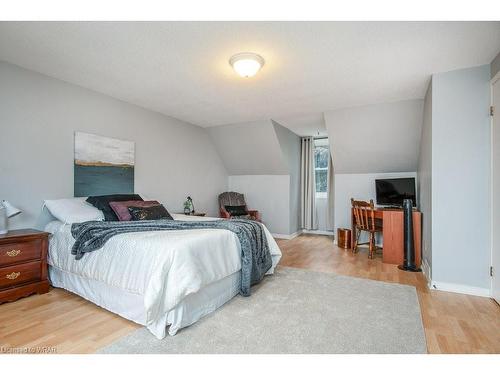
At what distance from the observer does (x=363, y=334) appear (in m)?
1.92

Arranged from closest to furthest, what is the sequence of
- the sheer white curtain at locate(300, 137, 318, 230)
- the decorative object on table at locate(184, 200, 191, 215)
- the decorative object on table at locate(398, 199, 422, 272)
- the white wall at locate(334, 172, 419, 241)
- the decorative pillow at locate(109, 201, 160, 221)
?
the decorative pillow at locate(109, 201, 160, 221) < the decorative object on table at locate(398, 199, 422, 272) < the decorative object on table at locate(184, 200, 191, 215) < the white wall at locate(334, 172, 419, 241) < the sheer white curtain at locate(300, 137, 318, 230)

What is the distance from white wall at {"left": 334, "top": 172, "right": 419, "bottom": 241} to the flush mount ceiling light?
3327 mm

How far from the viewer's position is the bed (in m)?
1.89

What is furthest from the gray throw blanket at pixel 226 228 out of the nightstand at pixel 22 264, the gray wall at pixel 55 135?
the gray wall at pixel 55 135

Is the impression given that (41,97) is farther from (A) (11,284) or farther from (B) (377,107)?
(B) (377,107)

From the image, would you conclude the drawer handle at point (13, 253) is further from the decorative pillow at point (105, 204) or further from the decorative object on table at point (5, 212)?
the decorative pillow at point (105, 204)

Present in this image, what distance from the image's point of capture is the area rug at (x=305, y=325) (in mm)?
1758

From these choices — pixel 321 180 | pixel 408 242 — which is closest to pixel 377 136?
pixel 408 242

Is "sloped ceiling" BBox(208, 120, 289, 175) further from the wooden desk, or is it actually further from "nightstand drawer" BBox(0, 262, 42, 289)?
"nightstand drawer" BBox(0, 262, 42, 289)

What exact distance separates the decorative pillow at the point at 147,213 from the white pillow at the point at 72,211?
0.34 metres

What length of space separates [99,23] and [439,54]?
287cm

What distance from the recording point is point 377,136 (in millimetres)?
4457

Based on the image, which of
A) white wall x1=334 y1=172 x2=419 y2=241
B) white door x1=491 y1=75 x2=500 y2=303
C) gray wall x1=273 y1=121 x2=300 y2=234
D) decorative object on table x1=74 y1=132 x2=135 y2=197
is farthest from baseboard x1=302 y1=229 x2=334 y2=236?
decorative object on table x1=74 y1=132 x2=135 y2=197
